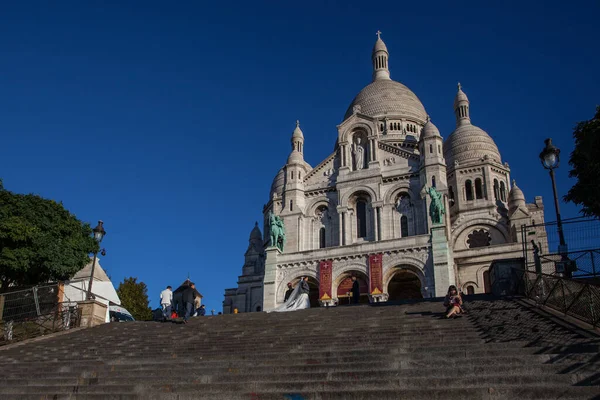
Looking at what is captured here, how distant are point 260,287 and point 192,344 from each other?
35578 mm

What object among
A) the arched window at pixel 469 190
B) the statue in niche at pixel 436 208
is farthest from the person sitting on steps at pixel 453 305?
the arched window at pixel 469 190

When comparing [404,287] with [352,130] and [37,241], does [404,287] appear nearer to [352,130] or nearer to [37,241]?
[352,130]

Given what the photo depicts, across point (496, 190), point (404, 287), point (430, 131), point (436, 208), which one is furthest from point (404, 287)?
point (496, 190)

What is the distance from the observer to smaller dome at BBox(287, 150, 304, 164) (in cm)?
4569

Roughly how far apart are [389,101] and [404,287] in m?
22.3

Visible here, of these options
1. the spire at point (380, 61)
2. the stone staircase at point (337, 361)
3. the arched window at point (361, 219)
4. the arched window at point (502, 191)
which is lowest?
the stone staircase at point (337, 361)

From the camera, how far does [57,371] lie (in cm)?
1509

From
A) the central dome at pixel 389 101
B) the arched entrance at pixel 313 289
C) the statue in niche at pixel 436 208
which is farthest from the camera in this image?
the central dome at pixel 389 101

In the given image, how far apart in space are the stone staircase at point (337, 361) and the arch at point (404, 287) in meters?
19.6

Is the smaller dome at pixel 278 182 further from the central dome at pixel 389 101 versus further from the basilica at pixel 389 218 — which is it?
the central dome at pixel 389 101

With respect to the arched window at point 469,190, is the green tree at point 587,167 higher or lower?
lower

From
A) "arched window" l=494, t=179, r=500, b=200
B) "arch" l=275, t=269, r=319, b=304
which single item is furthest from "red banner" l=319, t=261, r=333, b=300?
"arched window" l=494, t=179, r=500, b=200

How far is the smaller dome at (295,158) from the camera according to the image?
45.7 metres

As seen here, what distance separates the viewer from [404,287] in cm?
4069
